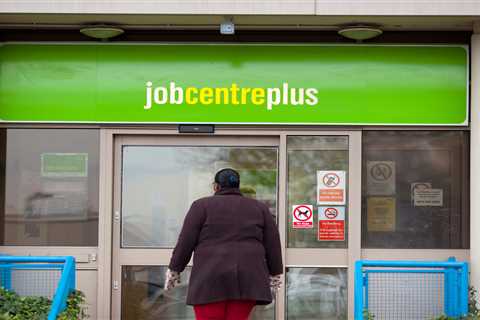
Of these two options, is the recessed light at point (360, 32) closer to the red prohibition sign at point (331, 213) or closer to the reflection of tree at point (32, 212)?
the red prohibition sign at point (331, 213)

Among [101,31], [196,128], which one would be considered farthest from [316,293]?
[101,31]

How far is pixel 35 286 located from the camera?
8.26m

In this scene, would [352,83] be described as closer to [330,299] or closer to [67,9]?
[330,299]

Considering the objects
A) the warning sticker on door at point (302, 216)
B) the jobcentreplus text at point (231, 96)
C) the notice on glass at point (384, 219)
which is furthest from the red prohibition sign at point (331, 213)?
the jobcentreplus text at point (231, 96)

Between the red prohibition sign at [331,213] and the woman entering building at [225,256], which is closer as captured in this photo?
the woman entering building at [225,256]

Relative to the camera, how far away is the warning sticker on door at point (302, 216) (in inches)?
344

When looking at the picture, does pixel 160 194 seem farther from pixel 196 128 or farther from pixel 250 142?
pixel 250 142

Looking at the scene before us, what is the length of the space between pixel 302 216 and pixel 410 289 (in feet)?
4.23

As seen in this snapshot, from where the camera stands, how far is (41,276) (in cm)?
825

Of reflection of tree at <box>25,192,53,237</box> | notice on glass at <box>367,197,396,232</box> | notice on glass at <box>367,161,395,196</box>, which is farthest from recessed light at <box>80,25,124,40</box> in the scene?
notice on glass at <box>367,197,396,232</box>

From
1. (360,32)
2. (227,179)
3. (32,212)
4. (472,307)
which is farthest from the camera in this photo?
(32,212)

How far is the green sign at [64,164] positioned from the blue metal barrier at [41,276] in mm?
1022

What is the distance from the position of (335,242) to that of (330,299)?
55 cm

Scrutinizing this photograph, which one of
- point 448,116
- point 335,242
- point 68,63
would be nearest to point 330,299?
point 335,242
